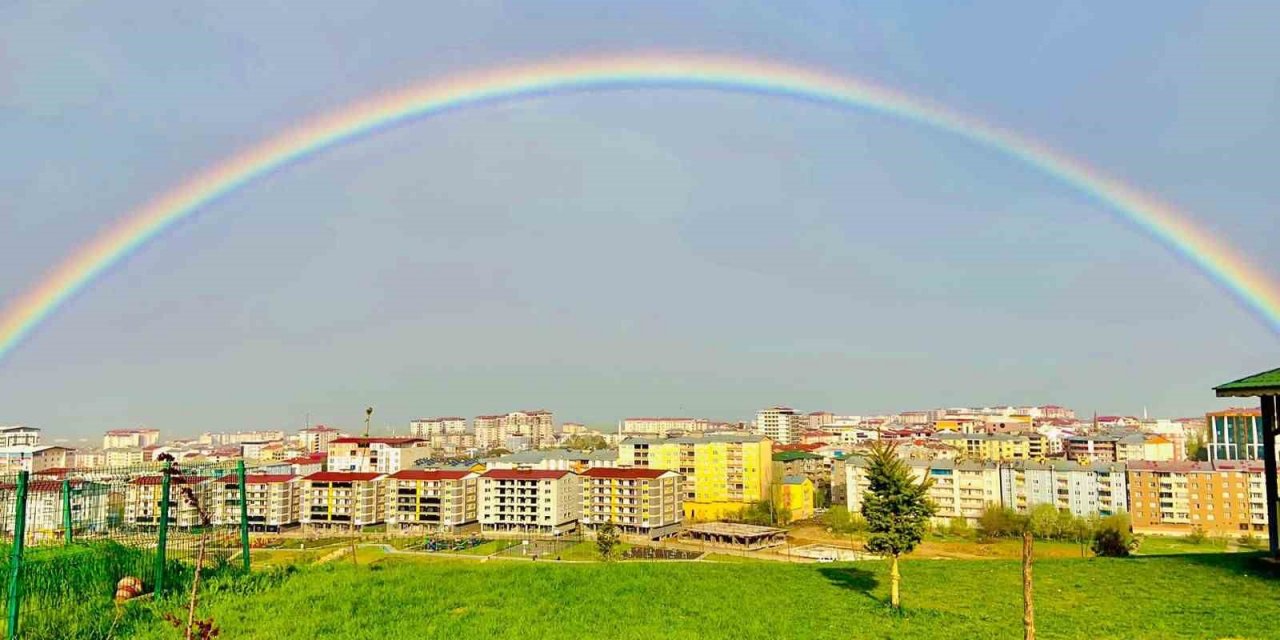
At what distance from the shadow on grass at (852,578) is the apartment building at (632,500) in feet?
154

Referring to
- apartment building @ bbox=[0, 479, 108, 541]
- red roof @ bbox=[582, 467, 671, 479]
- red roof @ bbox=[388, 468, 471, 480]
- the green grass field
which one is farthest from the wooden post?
red roof @ bbox=[388, 468, 471, 480]

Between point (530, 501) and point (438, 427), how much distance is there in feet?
371

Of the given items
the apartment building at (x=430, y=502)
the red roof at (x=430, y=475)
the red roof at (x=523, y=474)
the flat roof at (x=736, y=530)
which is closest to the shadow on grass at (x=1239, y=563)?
the flat roof at (x=736, y=530)

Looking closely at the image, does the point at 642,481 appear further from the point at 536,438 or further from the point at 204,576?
the point at 536,438

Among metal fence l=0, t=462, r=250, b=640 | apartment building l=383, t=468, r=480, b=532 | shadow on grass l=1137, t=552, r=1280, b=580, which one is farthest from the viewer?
apartment building l=383, t=468, r=480, b=532

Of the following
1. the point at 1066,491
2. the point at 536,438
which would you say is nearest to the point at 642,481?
the point at 1066,491

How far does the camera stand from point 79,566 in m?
7.59

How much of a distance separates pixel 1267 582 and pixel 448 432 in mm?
162996

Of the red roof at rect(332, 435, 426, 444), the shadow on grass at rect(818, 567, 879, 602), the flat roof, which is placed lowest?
the flat roof

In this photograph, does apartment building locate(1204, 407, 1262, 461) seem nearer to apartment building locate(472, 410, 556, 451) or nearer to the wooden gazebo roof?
the wooden gazebo roof

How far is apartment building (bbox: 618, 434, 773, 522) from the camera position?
66625 mm

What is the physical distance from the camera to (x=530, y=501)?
193 ft

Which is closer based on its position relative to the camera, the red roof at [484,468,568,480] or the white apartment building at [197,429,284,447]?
the red roof at [484,468,568,480]

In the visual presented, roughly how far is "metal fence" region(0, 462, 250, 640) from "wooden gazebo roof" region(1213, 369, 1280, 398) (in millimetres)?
12838
